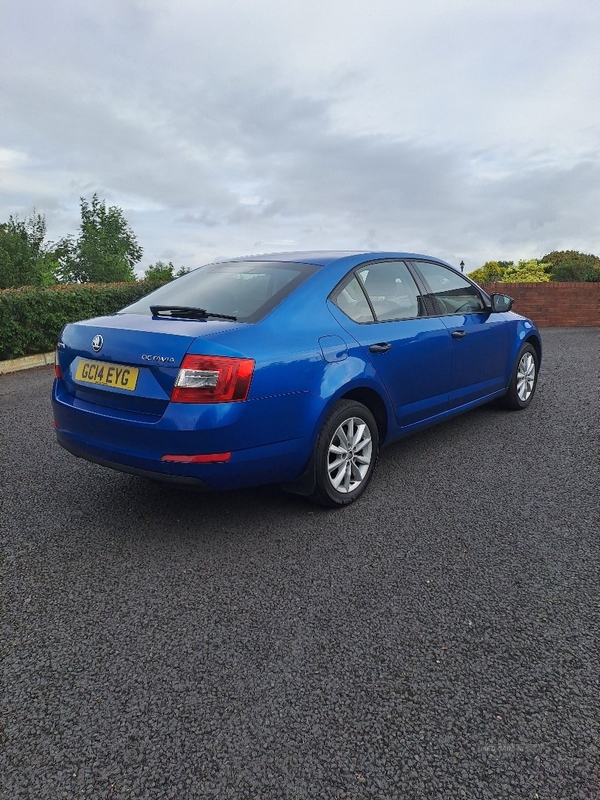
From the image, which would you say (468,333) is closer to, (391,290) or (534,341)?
(391,290)

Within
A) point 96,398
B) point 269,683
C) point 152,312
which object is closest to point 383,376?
point 152,312

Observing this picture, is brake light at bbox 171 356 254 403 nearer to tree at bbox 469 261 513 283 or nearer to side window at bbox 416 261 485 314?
side window at bbox 416 261 485 314

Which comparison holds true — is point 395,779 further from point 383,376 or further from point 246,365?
point 383,376

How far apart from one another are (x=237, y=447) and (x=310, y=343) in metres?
0.79

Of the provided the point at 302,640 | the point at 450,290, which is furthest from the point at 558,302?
the point at 302,640

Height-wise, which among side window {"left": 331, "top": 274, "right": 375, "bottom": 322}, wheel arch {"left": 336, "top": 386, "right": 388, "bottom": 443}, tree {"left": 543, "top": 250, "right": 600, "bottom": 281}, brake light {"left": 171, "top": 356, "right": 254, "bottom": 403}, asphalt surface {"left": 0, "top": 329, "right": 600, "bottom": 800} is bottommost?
asphalt surface {"left": 0, "top": 329, "right": 600, "bottom": 800}

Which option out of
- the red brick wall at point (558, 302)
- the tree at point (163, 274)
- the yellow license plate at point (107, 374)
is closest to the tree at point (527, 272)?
the red brick wall at point (558, 302)

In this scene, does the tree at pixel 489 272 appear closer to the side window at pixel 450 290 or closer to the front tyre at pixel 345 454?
the side window at pixel 450 290

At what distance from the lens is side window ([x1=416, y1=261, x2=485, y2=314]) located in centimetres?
489

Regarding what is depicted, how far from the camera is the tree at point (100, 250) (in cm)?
2602

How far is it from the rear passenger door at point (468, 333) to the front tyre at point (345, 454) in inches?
49.4

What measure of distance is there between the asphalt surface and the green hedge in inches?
246

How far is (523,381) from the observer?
6176 millimetres

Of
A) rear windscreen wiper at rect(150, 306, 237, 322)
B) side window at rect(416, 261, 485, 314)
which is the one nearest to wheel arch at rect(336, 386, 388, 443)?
rear windscreen wiper at rect(150, 306, 237, 322)
